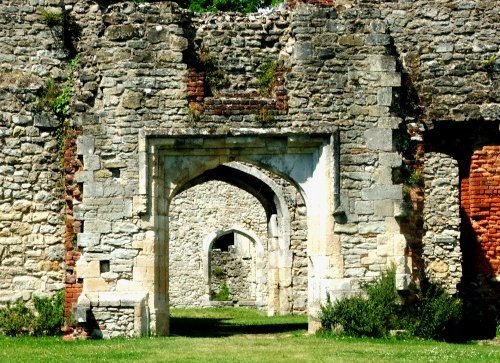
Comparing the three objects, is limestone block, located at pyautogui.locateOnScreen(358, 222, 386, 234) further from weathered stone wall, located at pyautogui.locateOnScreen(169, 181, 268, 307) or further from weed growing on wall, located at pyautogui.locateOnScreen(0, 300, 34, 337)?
weathered stone wall, located at pyautogui.locateOnScreen(169, 181, 268, 307)

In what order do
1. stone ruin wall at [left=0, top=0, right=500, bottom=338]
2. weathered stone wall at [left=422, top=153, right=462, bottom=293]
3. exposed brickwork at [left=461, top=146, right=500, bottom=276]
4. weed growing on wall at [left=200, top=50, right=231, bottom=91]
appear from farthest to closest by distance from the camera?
weathered stone wall at [left=422, top=153, right=462, bottom=293] → exposed brickwork at [left=461, top=146, right=500, bottom=276] → weed growing on wall at [left=200, top=50, right=231, bottom=91] → stone ruin wall at [left=0, top=0, right=500, bottom=338]

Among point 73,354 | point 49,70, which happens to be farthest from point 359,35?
point 73,354

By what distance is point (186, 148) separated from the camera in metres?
17.2

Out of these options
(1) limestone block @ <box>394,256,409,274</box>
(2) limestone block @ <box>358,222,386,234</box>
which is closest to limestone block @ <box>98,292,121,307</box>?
(2) limestone block @ <box>358,222,386,234</box>

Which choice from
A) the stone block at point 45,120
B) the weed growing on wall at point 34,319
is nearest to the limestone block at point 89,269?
the weed growing on wall at point 34,319

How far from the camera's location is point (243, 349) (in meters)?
14.9

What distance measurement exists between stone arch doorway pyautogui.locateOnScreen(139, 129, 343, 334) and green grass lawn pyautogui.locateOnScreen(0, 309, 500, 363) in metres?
0.86

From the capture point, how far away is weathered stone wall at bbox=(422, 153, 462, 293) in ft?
76.2

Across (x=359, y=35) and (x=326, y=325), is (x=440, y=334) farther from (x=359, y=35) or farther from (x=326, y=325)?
(x=359, y=35)

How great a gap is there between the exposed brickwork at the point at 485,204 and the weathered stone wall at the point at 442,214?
3.68m

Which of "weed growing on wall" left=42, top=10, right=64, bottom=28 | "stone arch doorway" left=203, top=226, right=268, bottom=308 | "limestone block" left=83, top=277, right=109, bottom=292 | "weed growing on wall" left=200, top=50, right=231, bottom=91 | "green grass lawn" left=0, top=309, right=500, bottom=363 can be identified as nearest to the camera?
"green grass lawn" left=0, top=309, right=500, bottom=363

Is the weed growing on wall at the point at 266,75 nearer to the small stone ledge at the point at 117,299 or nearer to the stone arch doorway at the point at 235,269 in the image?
the small stone ledge at the point at 117,299

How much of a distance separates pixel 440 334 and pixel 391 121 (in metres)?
3.21

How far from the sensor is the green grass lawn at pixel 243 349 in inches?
543
